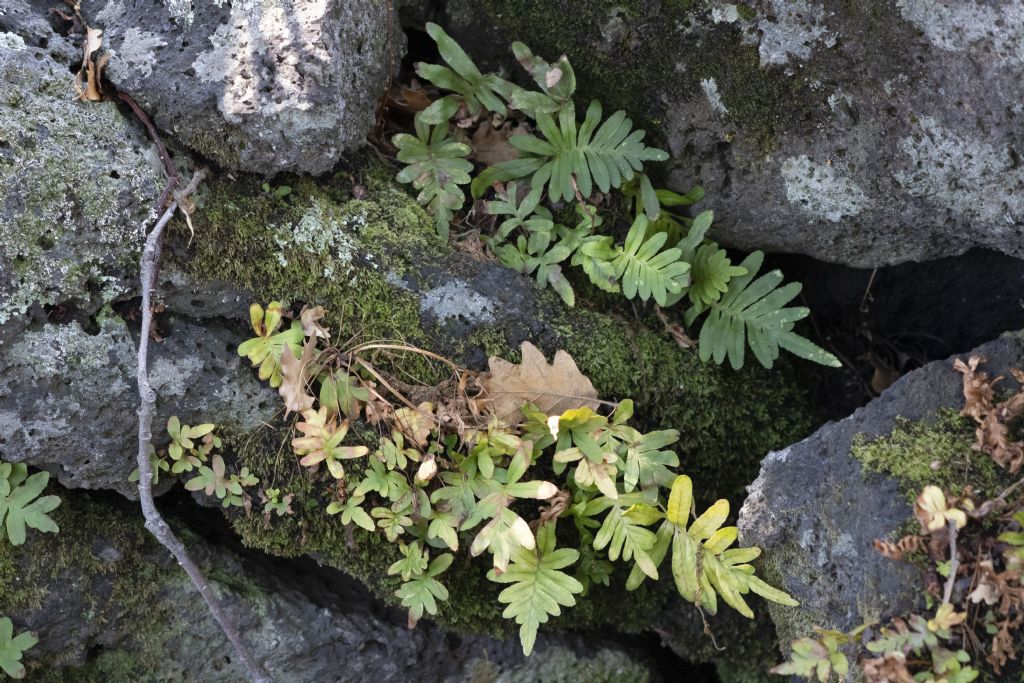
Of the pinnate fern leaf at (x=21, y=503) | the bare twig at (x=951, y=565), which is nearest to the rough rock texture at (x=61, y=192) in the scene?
the pinnate fern leaf at (x=21, y=503)

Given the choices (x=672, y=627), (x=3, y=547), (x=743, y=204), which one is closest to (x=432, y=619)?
(x=672, y=627)

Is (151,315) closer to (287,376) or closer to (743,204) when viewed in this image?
(287,376)

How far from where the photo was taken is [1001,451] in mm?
2768

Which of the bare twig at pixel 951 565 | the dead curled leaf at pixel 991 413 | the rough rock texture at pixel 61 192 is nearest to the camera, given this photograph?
the bare twig at pixel 951 565

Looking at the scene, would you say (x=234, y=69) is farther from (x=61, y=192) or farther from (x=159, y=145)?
(x=61, y=192)

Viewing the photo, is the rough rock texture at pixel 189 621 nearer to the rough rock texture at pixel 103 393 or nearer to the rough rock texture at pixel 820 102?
the rough rock texture at pixel 103 393

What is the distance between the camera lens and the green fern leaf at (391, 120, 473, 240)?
3.44 m

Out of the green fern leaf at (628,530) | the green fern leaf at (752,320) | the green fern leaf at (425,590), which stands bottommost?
the green fern leaf at (425,590)

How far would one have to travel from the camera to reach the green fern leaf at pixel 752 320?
3.45 meters

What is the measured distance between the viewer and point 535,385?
Answer: 126 inches

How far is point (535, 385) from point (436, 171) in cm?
99

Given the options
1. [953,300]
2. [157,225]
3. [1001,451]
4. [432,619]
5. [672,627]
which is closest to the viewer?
[1001,451]

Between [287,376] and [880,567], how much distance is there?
7.03ft

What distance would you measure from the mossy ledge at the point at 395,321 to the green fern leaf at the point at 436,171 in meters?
0.07
